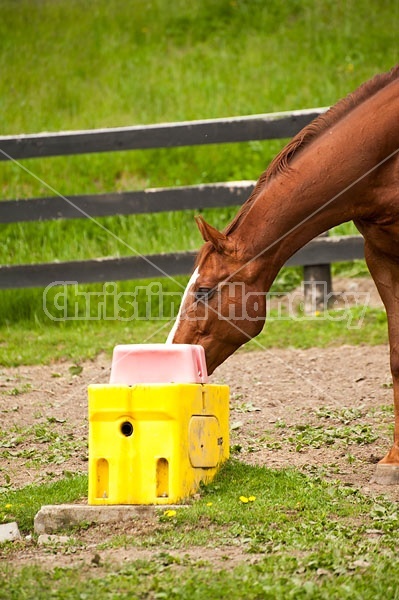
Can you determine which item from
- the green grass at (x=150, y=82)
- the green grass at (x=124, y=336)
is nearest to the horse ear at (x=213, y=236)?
the green grass at (x=124, y=336)

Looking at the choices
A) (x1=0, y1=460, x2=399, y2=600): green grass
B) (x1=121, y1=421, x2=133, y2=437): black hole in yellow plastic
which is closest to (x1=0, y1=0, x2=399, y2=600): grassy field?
(x1=0, y1=460, x2=399, y2=600): green grass

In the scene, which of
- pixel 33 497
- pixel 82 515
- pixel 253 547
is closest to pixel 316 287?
pixel 33 497

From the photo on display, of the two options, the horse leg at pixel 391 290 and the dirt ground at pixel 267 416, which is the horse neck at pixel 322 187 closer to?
the horse leg at pixel 391 290

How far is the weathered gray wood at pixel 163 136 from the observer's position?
9.20 meters

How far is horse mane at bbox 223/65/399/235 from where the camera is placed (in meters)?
4.98

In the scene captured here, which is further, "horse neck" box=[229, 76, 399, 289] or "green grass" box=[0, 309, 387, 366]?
Answer: "green grass" box=[0, 309, 387, 366]

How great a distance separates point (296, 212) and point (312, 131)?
1.45ft

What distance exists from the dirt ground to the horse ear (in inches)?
45.3

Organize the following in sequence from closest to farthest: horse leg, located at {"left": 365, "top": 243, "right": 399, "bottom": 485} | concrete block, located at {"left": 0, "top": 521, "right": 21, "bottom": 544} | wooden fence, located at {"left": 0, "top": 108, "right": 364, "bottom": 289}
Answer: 1. concrete block, located at {"left": 0, "top": 521, "right": 21, "bottom": 544}
2. horse leg, located at {"left": 365, "top": 243, "right": 399, "bottom": 485}
3. wooden fence, located at {"left": 0, "top": 108, "right": 364, "bottom": 289}

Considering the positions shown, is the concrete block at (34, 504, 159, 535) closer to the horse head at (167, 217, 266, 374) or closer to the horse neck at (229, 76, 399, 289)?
the horse head at (167, 217, 266, 374)

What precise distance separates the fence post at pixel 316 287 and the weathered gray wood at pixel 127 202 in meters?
0.94

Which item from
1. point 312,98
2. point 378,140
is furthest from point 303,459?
point 312,98

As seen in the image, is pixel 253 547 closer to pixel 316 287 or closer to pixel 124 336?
pixel 124 336

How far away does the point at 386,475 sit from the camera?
483cm
